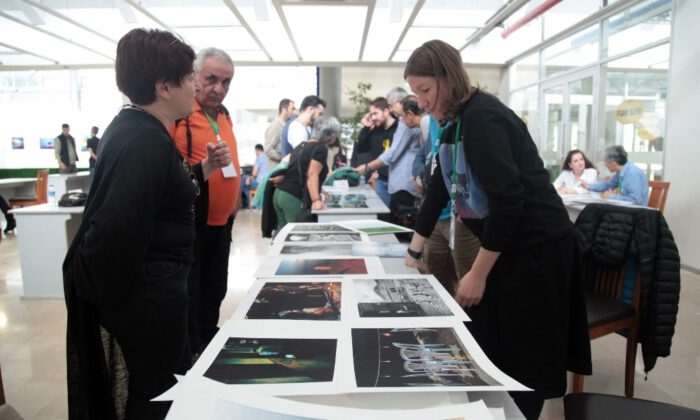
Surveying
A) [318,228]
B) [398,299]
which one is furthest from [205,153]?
[398,299]

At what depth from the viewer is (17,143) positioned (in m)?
10.8

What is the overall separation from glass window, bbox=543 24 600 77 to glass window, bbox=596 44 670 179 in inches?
22.5

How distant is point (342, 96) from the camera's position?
1065cm

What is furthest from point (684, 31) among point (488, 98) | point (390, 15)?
point (488, 98)

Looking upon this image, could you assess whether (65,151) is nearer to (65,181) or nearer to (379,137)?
(65,181)

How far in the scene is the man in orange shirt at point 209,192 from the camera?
1.71 metres

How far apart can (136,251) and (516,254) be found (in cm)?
89

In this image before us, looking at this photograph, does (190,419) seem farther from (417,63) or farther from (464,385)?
(417,63)

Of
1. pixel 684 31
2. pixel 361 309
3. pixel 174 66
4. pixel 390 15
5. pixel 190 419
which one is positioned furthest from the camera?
pixel 390 15

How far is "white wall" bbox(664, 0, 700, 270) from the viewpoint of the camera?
14.6ft

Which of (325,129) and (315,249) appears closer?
(315,249)

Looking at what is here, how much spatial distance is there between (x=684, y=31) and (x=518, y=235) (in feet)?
15.9

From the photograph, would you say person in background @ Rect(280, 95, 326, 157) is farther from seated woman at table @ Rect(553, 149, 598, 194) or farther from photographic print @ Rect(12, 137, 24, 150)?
photographic print @ Rect(12, 137, 24, 150)

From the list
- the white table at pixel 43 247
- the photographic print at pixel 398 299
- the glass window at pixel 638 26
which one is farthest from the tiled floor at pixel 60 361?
the glass window at pixel 638 26
